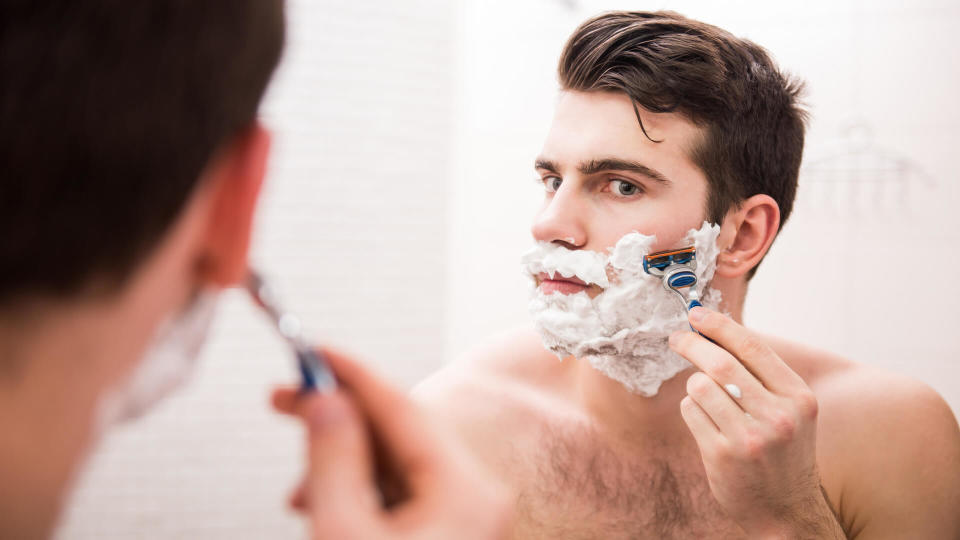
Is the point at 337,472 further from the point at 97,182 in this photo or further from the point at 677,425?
the point at 677,425

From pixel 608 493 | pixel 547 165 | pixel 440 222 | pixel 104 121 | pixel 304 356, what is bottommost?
pixel 440 222

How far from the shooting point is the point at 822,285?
170 cm

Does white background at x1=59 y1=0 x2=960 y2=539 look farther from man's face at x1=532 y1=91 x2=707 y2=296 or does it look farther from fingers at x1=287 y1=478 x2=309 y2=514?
fingers at x1=287 y1=478 x2=309 y2=514

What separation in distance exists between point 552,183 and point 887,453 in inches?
27.7

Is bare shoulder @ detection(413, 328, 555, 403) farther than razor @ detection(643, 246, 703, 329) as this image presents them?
Yes

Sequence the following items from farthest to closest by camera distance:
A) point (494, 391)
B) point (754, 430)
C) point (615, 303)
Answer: point (494, 391) < point (615, 303) < point (754, 430)

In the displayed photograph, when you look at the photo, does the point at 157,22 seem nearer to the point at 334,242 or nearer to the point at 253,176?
the point at 253,176

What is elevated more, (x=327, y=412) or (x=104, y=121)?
(x=104, y=121)

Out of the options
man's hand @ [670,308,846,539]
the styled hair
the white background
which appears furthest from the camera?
the white background

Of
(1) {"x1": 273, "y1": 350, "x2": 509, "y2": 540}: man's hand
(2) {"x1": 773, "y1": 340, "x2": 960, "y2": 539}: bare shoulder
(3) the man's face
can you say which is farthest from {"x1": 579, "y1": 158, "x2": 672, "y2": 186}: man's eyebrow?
(1) {"x1": 273, "y1": 350, "x2": 509, "y2": 540}: man's hand

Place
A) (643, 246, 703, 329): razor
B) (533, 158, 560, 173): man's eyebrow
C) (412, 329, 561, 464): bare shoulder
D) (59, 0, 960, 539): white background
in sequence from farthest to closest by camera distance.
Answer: (59, 0, 960, 539): white background < (412, 329, 561, 464): bare shoulder < (533, 158, 560, 173): man's eyebrow < (643, 246, 703, 329): razor

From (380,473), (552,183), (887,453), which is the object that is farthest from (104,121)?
(887,453)

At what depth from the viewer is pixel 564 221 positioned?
1071mm

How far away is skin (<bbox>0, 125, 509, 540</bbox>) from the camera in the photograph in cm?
33
